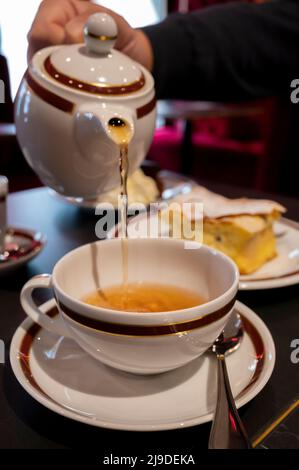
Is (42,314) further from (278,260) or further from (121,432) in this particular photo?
(278,260)

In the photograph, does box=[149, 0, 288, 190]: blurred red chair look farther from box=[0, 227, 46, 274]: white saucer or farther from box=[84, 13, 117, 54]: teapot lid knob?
box=[84, 13, 117, 54]: teapot lid knob

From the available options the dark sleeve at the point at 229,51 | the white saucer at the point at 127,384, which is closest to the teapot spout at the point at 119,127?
the white saucer at the point at 127,384

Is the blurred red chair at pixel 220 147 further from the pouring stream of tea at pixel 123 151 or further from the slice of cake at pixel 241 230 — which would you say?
the pouring stream of tea at pixel 123 151

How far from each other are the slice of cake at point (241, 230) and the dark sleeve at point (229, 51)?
596 mm

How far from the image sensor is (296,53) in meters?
1.58

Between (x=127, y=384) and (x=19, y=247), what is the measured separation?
44 centimetres

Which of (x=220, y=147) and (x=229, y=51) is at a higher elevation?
(x=229, y=51)

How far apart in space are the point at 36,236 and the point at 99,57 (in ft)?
1.24

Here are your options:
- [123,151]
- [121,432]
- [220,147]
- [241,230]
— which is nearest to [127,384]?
[121,432]

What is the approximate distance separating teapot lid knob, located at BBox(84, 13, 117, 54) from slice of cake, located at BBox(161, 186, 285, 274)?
1.03 ft

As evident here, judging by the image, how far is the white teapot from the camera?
22.6 inches

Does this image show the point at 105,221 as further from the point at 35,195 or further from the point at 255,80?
the point at 255,80

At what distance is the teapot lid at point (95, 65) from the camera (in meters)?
0.58

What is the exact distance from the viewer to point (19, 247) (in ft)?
2.67
